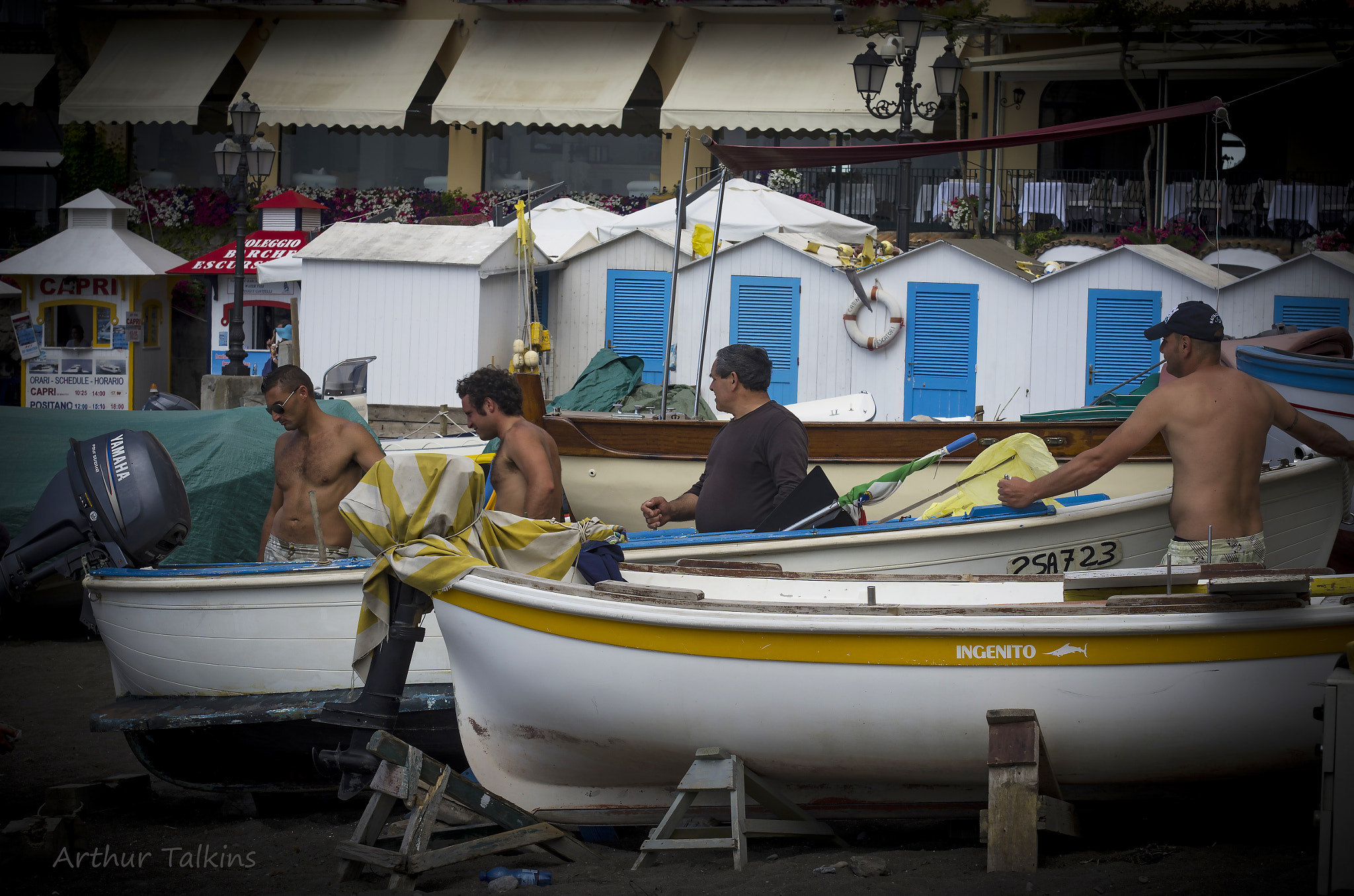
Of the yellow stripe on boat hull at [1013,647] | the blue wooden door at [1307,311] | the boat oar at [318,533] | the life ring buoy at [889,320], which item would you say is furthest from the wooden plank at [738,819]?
the blue wooden door at [1307,311]

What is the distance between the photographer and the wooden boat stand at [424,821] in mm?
4215

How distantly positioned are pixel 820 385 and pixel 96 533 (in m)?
10.6

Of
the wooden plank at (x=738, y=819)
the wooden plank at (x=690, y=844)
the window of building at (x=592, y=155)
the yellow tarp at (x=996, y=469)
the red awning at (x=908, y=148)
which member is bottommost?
the wooden plank at (x=690, y=844)

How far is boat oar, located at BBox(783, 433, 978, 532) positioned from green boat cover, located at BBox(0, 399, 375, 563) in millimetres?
3805

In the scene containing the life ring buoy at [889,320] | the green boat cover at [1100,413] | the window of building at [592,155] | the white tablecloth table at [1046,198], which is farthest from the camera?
the window of building at [592,155]

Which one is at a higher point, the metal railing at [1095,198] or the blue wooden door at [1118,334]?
the metal railing at [1095,198]

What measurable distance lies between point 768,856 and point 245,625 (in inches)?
105

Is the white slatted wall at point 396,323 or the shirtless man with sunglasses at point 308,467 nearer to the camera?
the shirtless man with sunglasses at point 308,467

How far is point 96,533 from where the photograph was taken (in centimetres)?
568

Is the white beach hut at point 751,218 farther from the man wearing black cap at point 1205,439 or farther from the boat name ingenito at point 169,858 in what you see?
the boat name ingenito at point 169,858

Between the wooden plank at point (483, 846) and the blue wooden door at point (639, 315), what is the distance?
11.6m

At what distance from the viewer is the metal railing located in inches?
710

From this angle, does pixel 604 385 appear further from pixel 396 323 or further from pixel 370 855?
pixel 370 855

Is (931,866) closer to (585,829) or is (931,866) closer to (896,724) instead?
(896,724)
